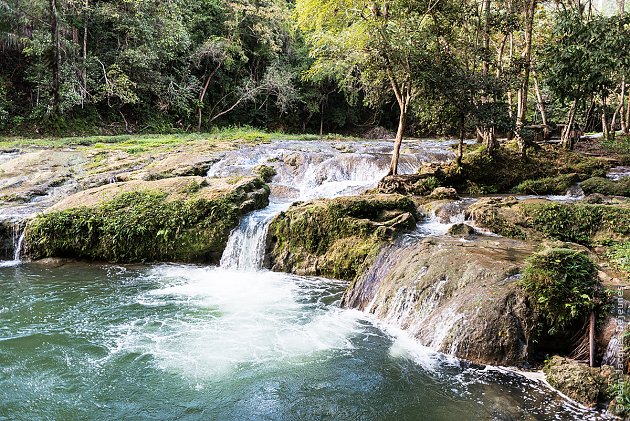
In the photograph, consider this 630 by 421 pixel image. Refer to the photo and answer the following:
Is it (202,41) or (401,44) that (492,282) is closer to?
(401,44)

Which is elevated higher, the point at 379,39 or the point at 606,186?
the point at 379,39

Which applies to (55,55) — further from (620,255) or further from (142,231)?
(620,255)

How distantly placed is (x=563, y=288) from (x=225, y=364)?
411cm

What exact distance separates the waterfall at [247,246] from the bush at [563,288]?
5.64 metres

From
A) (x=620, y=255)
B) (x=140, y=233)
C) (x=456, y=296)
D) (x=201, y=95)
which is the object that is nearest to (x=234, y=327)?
(x=456, y=296)

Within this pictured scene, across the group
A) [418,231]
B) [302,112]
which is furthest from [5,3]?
[418,231]

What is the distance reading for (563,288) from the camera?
5164mm

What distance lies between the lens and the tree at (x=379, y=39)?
10797 millimetres

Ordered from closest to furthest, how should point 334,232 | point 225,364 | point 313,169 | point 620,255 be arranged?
point 225,364 < point 620,255 < point 334,232 < point 313,169

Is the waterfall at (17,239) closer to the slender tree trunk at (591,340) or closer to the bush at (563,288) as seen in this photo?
the bush at (563,288)

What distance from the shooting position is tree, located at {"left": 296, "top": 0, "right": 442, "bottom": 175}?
10.8 metres

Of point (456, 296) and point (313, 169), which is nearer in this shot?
point (456, 296)

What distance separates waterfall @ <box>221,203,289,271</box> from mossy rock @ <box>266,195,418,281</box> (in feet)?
0.59

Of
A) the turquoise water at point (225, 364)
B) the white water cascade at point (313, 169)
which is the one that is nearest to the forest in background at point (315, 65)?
the white water cascade at point (313, 169)
